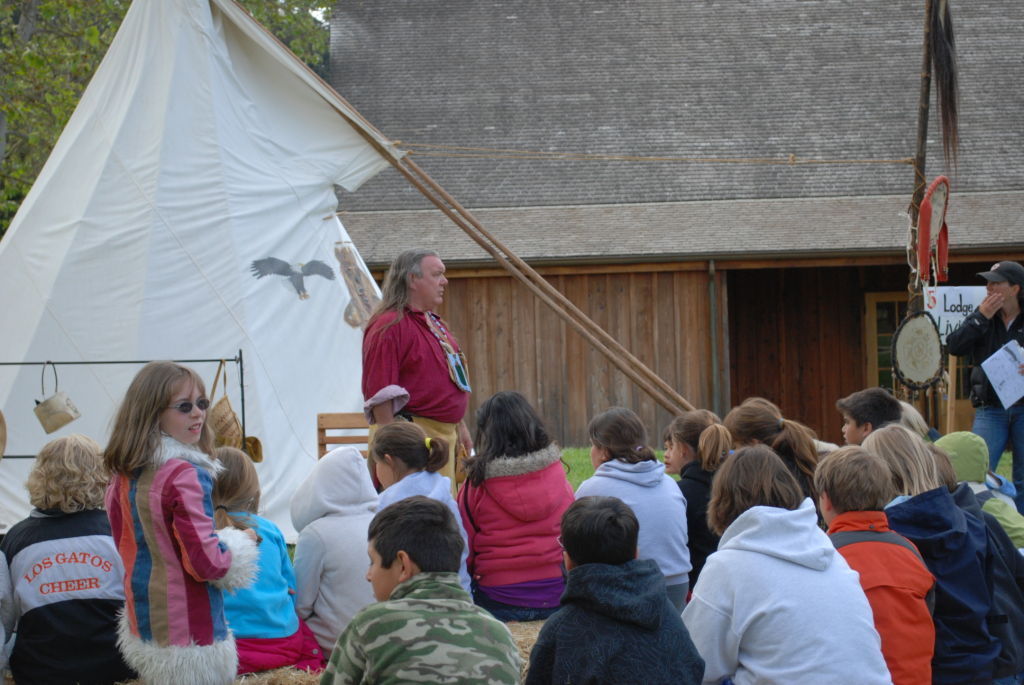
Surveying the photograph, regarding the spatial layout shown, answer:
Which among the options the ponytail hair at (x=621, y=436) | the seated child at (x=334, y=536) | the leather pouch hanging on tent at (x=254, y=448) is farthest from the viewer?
the leather pouch hanging on tent at (x=254, y=448)

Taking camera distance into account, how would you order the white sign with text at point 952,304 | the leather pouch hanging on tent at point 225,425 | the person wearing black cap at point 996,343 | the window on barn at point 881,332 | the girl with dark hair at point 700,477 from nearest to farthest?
1. the girl with dark hair at point 700,477
2. the leather pouch hanging on tent at point 225,425
3. the person wearing black cap at point 996,343
4. the white sign with text at point 952,304
5. the window on barn at point 881,332

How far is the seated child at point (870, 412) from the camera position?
5457mm

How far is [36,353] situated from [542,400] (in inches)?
311

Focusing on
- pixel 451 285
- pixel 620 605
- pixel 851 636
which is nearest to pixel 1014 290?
pixel 851 636

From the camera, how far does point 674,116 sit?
16250mm

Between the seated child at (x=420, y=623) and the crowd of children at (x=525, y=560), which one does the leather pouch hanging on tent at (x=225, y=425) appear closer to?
the crowd of children at (x=525, y=560)

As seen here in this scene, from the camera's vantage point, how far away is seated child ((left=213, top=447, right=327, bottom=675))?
4.24m

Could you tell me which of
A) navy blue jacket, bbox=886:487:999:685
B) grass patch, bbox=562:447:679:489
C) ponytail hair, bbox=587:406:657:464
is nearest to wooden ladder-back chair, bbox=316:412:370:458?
grass patch, bbox=562:447:679:489

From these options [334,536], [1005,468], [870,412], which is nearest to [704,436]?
[870,412]

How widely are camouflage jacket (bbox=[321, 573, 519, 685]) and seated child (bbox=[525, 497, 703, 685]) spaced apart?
0.66ft

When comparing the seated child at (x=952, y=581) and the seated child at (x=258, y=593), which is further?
the seated child at (x=258, y=593)

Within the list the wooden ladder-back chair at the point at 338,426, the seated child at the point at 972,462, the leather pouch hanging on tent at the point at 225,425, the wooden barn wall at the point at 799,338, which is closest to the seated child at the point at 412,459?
the seated child at the point at 972,462

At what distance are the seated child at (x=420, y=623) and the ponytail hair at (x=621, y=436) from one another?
173cm

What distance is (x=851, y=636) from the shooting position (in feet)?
10.1
